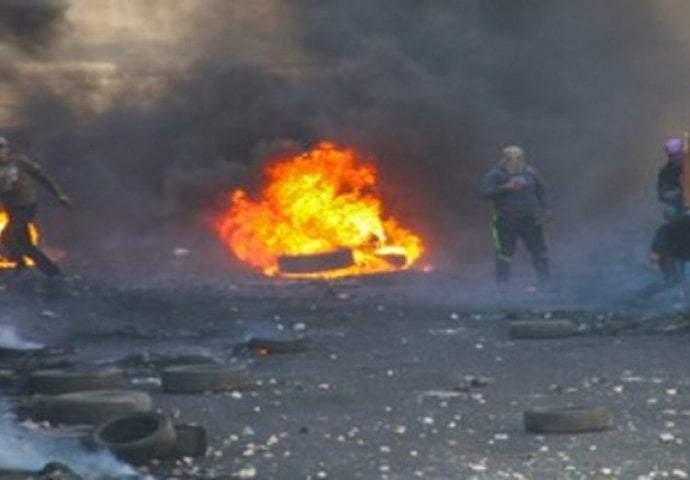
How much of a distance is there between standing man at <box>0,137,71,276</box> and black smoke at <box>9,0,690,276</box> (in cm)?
976

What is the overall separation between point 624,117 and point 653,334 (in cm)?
2022

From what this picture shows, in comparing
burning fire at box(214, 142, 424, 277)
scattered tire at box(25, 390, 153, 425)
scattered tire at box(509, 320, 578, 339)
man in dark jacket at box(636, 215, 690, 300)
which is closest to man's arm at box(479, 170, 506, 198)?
man in dark jacket at box(636, 215, 690, 300)

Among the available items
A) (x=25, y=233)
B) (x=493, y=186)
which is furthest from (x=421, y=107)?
(x=25, y=233)

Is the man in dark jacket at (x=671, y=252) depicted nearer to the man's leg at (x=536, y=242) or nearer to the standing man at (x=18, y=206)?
the man's leg at (x=536, y=242)

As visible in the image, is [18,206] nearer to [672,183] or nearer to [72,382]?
[672,183]

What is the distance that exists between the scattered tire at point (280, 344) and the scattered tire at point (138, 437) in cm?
586

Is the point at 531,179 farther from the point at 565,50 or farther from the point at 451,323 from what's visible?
the point at 565,50

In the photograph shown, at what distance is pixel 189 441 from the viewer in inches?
352

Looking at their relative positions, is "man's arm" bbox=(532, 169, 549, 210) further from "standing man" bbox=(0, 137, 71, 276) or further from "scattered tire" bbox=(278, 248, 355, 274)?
"scattered tire" bbox=(278, 248, 355, 274)

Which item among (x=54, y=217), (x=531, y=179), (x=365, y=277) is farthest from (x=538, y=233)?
(x=54, y=217)

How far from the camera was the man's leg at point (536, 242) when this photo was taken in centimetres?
2197

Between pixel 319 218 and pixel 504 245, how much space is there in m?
7.21

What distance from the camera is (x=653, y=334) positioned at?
15492 millimetres

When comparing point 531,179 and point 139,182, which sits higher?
point 139,182
